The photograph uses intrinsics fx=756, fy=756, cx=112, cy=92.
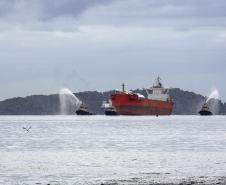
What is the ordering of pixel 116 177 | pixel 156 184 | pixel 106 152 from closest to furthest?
pixel 156 184 → pixel 116 177 → pixel 106 152

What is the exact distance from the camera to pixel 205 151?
78.6 metres

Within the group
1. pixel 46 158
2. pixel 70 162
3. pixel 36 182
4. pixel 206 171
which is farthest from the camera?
pixel 46 158

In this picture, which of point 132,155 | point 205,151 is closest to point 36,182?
point 132,155

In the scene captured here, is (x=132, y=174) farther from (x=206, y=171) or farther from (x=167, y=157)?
(x=167, y=157)

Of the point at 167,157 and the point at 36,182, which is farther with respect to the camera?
the point at 167,157

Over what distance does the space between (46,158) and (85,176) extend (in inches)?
739

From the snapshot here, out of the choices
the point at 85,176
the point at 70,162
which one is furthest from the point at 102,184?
the point at 70,162

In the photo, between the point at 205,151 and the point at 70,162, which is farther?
the point at 205,151

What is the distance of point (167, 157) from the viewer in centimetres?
7088

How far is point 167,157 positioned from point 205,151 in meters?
8.97

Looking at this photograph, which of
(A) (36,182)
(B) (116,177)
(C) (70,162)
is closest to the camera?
(A) (36,182)

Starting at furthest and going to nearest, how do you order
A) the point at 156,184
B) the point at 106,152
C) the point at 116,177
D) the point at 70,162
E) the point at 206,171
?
the point at 106,152 < the point at 70,162 < the point at 206,171 < the point at 116,177 < the point at 156,184

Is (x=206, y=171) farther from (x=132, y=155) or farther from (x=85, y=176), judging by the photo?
(x=132, y=155)

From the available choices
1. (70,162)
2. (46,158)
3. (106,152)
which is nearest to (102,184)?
(70,162)
